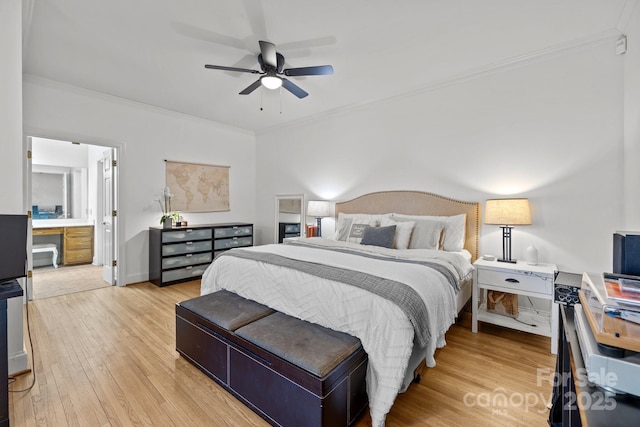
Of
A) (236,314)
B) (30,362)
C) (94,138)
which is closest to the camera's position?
(236,314)

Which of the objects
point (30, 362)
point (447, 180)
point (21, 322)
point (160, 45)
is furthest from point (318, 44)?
point (30, 362)

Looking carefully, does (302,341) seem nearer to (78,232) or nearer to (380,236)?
(380,236)

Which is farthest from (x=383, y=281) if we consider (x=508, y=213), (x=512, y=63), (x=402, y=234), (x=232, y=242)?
(x=232, y=242)

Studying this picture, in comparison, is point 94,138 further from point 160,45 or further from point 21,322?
point 21,322

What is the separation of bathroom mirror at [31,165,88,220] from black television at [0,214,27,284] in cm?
578

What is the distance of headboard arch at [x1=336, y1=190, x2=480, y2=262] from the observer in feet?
10.6

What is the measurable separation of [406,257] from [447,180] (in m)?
1.39

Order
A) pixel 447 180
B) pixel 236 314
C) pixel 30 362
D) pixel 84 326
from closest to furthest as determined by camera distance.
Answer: pixel 236 314 → pixel 30 362 → pixel 84 326 → pixel 447 180

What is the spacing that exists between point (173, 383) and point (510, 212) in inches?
126

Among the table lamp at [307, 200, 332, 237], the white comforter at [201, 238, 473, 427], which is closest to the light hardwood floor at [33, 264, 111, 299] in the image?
the white comforter at [201, 238, 473, 427]

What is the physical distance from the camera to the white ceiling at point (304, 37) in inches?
86.5

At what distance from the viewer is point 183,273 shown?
14.6ft

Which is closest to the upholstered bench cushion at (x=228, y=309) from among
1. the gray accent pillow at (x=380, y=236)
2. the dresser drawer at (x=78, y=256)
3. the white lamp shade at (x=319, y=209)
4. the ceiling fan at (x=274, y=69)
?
the gray accent pillow at (x=380, y=236)

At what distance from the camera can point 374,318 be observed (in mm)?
1663
